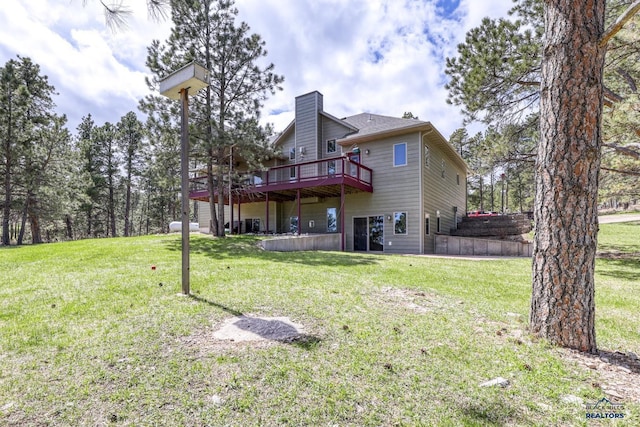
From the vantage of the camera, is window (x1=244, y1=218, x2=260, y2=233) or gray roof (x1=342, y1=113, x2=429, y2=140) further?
window (x1=244, y1=218, x2=260, y2=233)

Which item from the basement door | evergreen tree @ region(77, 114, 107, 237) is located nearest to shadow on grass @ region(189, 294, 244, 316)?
the basement door

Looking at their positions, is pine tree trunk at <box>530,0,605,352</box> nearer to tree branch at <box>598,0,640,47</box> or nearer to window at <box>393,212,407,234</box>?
tree branch at <box>598,0,640,47</box>

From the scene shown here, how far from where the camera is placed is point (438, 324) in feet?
10.7

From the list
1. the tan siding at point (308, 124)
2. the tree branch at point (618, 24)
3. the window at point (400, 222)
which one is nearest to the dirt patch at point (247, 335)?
the tree branch at point (618, 24)

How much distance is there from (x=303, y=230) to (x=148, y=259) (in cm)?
1027

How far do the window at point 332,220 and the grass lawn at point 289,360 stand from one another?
11578 millimetres

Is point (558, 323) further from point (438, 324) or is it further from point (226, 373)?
point (226, 373)

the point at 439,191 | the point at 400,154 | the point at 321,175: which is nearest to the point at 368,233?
the point at 321,175

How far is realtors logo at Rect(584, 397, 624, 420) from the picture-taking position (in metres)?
1.80

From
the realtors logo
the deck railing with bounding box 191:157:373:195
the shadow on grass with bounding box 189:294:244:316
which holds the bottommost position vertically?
the realtors logo

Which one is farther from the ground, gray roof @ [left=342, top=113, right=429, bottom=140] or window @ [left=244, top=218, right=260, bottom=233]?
gray roof @ [left=342, top=113, right=429, bottom=140]

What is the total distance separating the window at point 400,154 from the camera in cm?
1398

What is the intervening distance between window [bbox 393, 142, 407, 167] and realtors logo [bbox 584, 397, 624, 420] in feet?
41.6

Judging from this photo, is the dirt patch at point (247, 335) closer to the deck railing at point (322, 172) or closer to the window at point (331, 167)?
the deck railing at point (322, 172)
